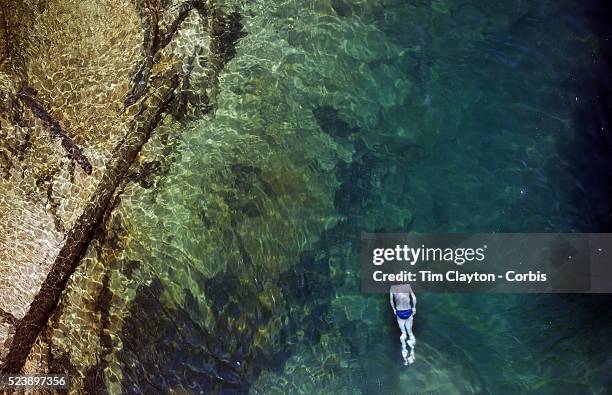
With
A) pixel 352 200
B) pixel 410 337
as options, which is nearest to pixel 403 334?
pixel 410 337

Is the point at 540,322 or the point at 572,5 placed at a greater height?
the point at 572,5

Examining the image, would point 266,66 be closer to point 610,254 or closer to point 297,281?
point 297,281

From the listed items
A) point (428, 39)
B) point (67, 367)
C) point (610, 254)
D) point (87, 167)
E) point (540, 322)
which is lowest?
point (67, 367)

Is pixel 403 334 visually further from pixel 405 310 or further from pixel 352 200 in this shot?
pixel 352 200

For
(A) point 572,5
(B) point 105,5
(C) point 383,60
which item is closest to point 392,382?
(C) point 383,60

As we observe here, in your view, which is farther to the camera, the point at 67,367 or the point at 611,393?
the point at 67,367
